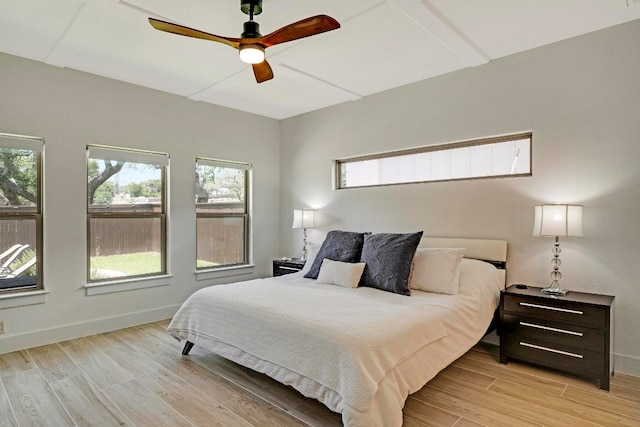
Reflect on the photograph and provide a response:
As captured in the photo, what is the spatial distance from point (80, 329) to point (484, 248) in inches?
161

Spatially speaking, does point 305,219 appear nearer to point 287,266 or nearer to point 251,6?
point 287,266

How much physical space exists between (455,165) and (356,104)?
1506mm

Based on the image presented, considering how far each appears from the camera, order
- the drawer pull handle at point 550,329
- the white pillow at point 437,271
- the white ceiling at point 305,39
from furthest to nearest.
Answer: the white pillow at point 437,271 < the drawer pull handle at point 550,329 < the white ceiling at point 305,39

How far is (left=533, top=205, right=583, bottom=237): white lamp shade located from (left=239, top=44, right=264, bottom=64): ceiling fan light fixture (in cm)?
246

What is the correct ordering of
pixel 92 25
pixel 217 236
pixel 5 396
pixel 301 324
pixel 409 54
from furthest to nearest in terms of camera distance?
pixel 217 236 < pixel 409 54 < pixel 92 25 < pixel 5 396 < pixel 301 324

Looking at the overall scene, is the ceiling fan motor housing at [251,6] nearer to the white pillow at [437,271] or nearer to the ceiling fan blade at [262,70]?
the ceiling fan blade at [262,70]

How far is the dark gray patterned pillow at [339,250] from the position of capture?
3662 millimetres

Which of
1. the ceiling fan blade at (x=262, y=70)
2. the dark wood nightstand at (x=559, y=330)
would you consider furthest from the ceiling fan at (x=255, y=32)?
the dark wood nightstand at (x=559, y=330)

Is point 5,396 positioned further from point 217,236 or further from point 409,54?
point 409,54

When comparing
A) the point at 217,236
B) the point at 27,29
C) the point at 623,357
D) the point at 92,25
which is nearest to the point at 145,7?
the point at 92,25

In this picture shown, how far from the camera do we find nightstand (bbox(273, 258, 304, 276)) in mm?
4625

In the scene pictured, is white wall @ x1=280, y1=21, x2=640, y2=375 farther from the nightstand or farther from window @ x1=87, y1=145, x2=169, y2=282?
window @ x1=87, y1=145, x2=169, y2=282

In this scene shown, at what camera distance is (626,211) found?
2.90 m

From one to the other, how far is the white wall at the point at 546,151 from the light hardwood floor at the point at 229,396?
0.78m
